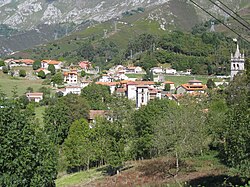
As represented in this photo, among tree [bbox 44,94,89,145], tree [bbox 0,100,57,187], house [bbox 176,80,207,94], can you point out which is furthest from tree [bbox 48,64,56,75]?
tree [bbox 0,100,57,187]

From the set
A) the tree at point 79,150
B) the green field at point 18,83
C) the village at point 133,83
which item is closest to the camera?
the tree at point 79,150

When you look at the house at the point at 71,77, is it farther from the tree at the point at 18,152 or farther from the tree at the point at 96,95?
the tree at the point at 18,152

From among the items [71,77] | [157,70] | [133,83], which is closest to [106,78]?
[71,77]

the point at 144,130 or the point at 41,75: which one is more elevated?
the point at 41,75

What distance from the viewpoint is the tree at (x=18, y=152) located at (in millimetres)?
9672

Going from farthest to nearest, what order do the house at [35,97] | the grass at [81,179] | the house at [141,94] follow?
1. the house at [35,97]
2. the house at [141,94]
3. the grass at [81,179]

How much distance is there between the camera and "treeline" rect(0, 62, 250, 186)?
10.1m

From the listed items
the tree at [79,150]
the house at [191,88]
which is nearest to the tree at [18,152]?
the tree at [79,150]

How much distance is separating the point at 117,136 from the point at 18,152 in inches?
511

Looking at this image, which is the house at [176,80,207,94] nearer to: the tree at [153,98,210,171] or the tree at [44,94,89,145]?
the tree at [44,94,89,145]

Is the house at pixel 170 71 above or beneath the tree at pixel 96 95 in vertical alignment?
above

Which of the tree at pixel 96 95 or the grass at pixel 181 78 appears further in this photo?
the grass at pixel 181 78

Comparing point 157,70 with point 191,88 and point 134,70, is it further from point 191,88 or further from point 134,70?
point 191,88

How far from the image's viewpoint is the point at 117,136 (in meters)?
22.7
